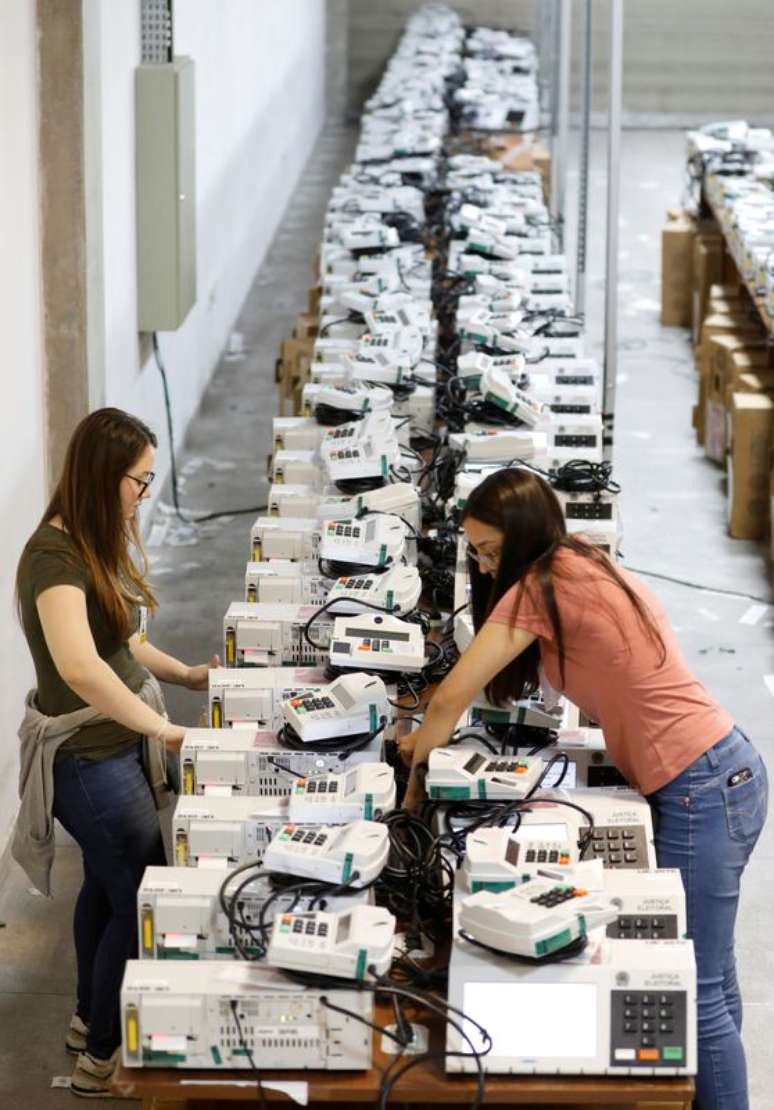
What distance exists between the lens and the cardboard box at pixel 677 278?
36.8 feet

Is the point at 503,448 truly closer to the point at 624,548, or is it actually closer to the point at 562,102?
the point at 624,548

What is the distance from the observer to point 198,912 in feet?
9.80

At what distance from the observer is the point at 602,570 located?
3.35 metres

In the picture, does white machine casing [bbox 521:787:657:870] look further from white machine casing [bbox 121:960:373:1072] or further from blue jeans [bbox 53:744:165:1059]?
blue jeans [bbox 53:744:165:1059]

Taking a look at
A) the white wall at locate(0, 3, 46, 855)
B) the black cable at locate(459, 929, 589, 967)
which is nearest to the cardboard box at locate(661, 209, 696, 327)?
the white wall at locate(0, 3, 46, 855)

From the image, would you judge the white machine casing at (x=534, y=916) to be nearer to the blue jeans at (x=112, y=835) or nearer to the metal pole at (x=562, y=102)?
the blue jeans at (x=112, y=835)

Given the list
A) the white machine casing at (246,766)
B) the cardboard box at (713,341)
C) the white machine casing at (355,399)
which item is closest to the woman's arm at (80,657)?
the white machine casing at (246,766)

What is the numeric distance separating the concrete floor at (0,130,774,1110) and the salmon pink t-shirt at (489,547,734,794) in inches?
42.2

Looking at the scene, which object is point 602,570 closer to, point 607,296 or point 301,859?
point 301,859

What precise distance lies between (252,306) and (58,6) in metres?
6.38

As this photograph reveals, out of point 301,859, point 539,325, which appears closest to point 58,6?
point 539,325

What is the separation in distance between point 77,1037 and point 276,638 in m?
1.02

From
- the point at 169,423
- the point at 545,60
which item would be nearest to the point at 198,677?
the point at 169,423

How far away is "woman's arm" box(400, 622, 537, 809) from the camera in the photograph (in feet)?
10.9
